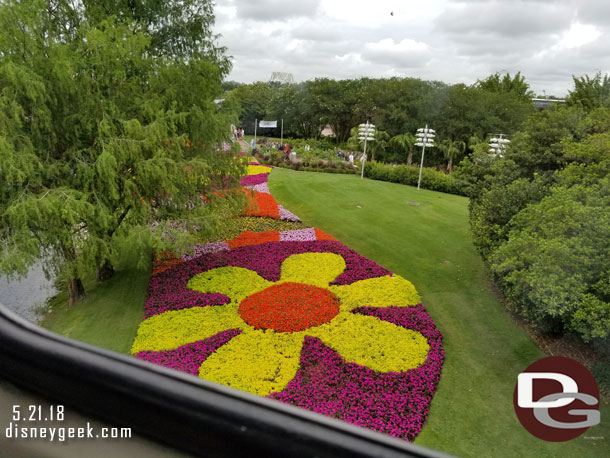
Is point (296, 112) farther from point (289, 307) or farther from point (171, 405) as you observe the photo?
point (171, 405)

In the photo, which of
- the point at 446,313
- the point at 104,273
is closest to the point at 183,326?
the point at 104,273

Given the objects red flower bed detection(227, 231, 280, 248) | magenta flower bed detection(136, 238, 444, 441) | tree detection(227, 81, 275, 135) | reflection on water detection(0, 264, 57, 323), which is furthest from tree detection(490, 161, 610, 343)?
tree detection(227, 81, 275, 135)

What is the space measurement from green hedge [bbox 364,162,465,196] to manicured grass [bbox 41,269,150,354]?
1690 cm

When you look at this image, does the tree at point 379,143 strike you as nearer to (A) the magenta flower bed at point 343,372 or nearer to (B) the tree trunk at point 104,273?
(A) the magenta flower bed at point 343,372

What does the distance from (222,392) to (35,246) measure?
A: 8.68 meters

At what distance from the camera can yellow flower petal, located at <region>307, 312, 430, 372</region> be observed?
23.8ft

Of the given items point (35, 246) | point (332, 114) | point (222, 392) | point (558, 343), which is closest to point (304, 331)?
point (558, 343)

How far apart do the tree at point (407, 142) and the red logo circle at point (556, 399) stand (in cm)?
2808

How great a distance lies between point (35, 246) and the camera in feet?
26.4

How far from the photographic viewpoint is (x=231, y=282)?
10094 mm

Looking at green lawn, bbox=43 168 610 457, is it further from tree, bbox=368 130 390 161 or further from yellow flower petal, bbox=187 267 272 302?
tree, bbox=368 130 390 161

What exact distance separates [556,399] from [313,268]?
246 inches

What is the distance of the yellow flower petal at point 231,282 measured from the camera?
968 centimetres

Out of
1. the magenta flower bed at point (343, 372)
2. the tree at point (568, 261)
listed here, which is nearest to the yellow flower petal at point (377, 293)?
the magenta flower bed at point (343, 372)
